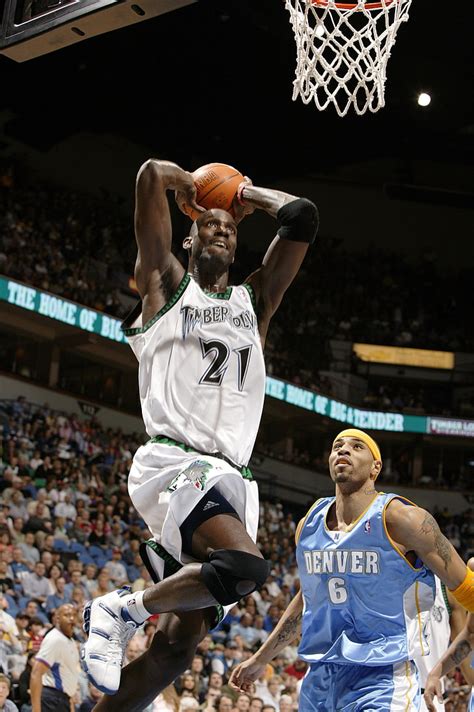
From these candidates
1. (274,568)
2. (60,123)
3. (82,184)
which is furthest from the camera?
(82,184)

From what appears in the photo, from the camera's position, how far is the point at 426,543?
455cm

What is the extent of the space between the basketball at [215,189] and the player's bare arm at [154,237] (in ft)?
0.50

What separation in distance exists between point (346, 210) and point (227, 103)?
24.9 ft

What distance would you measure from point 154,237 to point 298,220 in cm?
67

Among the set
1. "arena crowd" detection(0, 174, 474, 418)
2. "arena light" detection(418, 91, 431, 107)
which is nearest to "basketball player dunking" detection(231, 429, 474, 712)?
"arena crowd" detection(0, 174, 474, 418)

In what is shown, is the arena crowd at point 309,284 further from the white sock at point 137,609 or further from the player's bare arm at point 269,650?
the white sock at point 137,609

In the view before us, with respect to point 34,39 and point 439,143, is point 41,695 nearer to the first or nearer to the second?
point 34,39

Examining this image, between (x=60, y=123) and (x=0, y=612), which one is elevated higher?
(x=60, y=123)

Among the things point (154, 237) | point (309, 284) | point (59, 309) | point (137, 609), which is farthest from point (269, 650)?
point (309, 284)

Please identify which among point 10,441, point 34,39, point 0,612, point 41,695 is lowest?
point 41,695

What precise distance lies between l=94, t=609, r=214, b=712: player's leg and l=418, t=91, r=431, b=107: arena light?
16446 millimetres

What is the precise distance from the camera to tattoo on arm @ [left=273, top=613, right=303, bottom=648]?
196 inches

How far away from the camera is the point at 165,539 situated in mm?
3980

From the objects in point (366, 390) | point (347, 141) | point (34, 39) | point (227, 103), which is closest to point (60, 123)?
point (227, 103)
